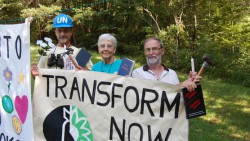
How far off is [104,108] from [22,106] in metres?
0.94

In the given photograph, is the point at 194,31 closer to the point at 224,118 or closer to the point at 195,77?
the point at 224,118

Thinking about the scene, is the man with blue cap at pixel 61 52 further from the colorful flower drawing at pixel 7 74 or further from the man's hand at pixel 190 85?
the man's hand at pixel 190 85

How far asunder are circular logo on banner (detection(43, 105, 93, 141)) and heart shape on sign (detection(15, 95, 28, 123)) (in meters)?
0.24

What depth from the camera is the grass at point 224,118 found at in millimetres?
5838

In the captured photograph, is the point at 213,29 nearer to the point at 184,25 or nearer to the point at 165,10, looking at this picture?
the point at 184,25

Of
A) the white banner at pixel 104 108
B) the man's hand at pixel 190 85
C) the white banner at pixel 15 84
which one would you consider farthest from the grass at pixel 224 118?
the white banner at pixel 15 84

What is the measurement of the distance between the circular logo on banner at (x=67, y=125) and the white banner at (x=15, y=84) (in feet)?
0.69

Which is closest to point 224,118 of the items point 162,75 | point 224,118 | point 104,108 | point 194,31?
point 224,118

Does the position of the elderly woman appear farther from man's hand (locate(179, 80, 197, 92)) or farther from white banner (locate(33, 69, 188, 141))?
man's hand (locate(179, 80, 197, 92))

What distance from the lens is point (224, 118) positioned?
6973 mm

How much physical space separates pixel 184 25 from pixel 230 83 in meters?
4.75

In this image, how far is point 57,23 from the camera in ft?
12.6

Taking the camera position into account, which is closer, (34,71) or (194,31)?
(34,71)

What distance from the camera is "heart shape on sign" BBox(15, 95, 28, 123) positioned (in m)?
3.60
